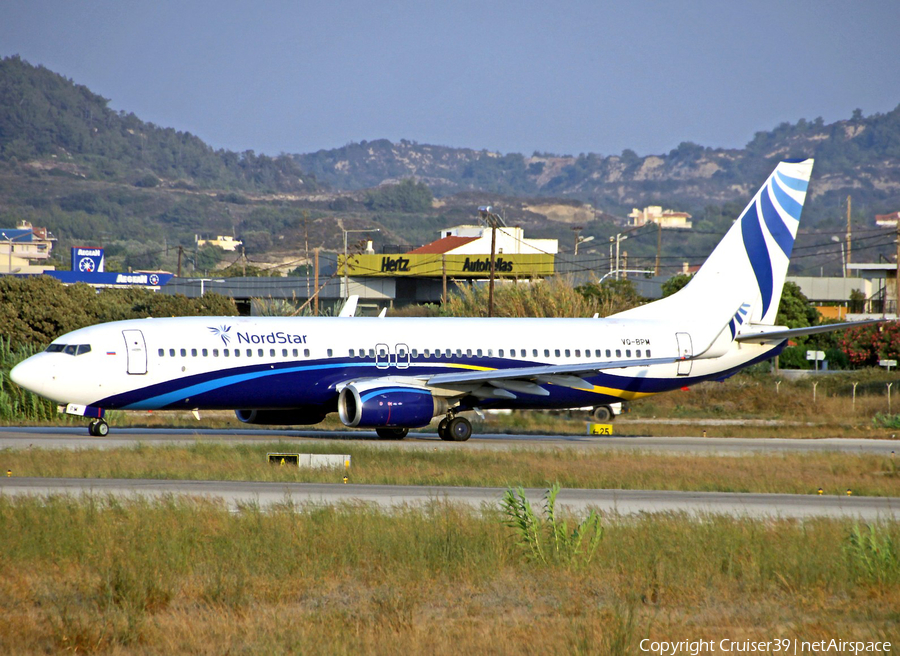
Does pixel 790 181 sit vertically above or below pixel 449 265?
below

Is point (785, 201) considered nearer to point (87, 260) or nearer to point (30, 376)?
point (30, 376)

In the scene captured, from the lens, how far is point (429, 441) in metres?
33.2

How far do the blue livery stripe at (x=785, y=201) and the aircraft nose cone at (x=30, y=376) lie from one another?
26.3 meters

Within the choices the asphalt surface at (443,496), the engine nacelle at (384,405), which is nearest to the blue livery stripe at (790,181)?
the engine nacelle at (384,405)

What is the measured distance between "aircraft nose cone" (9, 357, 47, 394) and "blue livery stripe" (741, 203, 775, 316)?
24.6m

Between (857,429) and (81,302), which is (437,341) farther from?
(81,302)

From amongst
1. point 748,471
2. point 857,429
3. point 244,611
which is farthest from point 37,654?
point 857,429

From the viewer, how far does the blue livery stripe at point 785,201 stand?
128ft

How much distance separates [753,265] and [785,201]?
295 cm

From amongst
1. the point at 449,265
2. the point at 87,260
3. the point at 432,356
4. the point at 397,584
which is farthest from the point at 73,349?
the point at 87,260

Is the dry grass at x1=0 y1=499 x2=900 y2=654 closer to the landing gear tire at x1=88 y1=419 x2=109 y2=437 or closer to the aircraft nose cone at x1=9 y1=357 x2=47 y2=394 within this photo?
the aircraft nose cone at x1=9 y1=357 x2=47 y2=394

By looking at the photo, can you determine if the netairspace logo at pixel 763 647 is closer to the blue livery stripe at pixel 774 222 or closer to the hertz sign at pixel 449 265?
the blue livery stripe at pixel 774 222

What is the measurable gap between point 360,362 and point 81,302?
40.8 m

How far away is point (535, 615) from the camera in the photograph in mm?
11688
